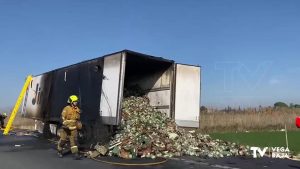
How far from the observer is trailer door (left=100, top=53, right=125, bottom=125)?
35.2 feet

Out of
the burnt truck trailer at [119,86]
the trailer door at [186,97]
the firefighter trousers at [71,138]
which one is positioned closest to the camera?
the firefighter trousers at [71,138]

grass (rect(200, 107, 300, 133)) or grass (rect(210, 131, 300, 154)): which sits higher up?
Result: grass (rect(200, 107, 300, 133))

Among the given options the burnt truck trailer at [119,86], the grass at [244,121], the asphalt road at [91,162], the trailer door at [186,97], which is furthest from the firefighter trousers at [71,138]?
the grass at [244,121]

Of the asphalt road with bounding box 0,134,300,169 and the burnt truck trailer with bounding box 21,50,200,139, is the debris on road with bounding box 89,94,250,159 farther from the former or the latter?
the asphalt road with bounding box 0,134,300,169

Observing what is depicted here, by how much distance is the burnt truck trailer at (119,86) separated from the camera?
11.1m

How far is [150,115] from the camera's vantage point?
12.7 meters

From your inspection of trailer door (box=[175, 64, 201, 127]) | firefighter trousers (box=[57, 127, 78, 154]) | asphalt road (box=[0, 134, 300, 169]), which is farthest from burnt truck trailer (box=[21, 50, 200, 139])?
asphalt road (box=[0, 134, 300, 169])

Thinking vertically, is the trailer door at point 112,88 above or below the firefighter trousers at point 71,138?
above

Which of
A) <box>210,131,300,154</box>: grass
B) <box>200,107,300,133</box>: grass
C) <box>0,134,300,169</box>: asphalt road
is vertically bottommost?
<box>0,134,300,169</box>: asphalt road

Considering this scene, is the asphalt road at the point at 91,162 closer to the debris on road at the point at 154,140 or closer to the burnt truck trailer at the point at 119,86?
Result: the debris on road at the point at 154,140

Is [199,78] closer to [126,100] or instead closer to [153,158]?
[126,100]

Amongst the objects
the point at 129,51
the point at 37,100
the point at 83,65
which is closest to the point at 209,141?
the point at 129,51

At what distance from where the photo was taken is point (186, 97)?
41.1 feet

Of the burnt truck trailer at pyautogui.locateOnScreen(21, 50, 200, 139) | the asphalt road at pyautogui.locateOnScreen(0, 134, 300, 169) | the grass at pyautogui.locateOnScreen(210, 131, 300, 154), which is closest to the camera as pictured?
the asphalt road at pyautogui.locateOnScreen(0, 134, 300, 169)
